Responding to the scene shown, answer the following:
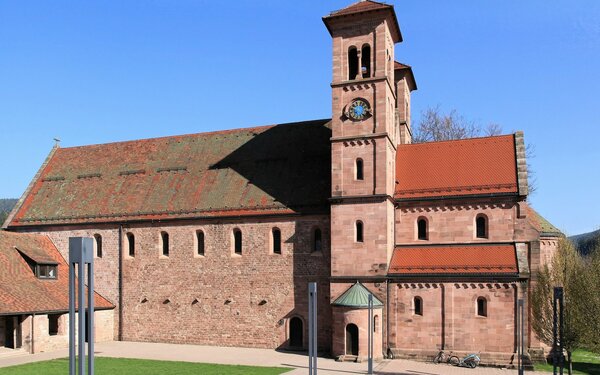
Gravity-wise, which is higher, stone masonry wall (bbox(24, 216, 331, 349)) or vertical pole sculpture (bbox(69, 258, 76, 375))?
vertical pole sculpture (bbox(69, 258, 76, 375))

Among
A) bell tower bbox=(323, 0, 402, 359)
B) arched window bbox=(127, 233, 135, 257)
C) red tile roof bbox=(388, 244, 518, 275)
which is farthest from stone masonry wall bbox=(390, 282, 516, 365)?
arched window bbox=(127, 233, 135, 257)

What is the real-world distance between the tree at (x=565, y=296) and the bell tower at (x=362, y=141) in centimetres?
808

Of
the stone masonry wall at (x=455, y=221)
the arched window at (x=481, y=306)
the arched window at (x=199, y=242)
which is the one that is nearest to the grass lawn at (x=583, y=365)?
the arched window at (x=481, y=306)

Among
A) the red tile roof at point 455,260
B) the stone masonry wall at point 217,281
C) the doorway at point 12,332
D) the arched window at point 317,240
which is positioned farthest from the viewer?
the arched window at point 317,240

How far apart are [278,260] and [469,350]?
39.4 ft

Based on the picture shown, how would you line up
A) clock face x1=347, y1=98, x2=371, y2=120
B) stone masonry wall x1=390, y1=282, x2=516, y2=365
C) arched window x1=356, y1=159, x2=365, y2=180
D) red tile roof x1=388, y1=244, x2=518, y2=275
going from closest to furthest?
stone masonry wall x1=390, y1=282, x2=516, y2=365 < red tile roof x1=388, y1=244, x2=518, y2=275 < arched window x1=356, y1=159, x2=365, y2=180 < clock face x1=347, y1=98, x2=371, y2=120

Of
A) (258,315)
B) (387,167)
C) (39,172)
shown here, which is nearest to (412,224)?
(387,167)

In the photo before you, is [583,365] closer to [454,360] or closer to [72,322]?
[454,360]

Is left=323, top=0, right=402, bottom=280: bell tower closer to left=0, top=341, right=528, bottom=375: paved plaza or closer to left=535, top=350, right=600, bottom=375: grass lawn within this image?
left=0, top=341, right=528, bottom=375: paved plaza

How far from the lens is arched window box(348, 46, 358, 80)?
33875 mm

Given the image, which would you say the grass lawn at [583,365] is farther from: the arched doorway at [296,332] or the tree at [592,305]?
the arched doorway at [296,332]

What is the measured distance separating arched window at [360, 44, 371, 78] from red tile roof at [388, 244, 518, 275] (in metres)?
10.9

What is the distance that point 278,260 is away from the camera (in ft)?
112

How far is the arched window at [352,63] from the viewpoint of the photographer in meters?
33.9
